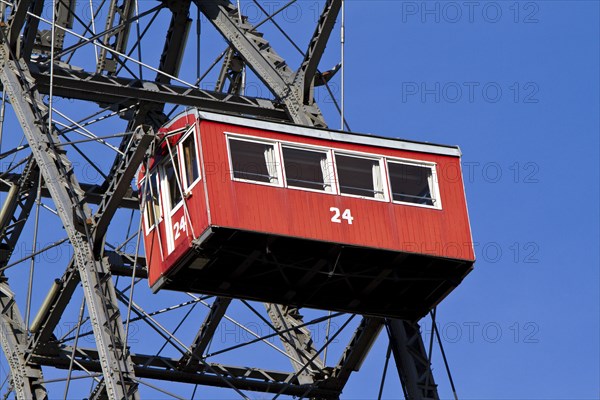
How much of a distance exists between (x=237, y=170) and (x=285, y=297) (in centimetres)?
288

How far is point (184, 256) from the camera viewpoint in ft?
113

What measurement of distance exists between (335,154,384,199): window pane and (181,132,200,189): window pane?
2647mm

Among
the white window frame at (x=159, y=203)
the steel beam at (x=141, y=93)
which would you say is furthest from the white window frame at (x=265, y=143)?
the steel beam at (x=141, y=93)

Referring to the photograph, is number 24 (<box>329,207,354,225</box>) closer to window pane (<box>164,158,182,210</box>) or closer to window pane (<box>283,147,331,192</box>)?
window pane (<box>283,147,331,192</box>)

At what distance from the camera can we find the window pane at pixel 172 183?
3503 centimetres

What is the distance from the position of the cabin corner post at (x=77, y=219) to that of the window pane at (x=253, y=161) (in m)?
4.04

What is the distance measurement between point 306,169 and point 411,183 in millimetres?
2105

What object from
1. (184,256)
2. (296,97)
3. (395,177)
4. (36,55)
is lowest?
(184,256)

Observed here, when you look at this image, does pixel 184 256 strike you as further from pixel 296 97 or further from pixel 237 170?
pixel 296 97

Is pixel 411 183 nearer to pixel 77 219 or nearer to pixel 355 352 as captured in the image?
pixel 355 352

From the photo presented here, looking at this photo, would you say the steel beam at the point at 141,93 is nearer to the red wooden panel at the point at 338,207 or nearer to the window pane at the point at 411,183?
the window pane at the point at 411,183

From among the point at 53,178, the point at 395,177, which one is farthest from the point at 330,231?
the point at 53,178

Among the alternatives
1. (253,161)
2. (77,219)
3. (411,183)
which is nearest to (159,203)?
(253,161)

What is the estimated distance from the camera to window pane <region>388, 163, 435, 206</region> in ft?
116
